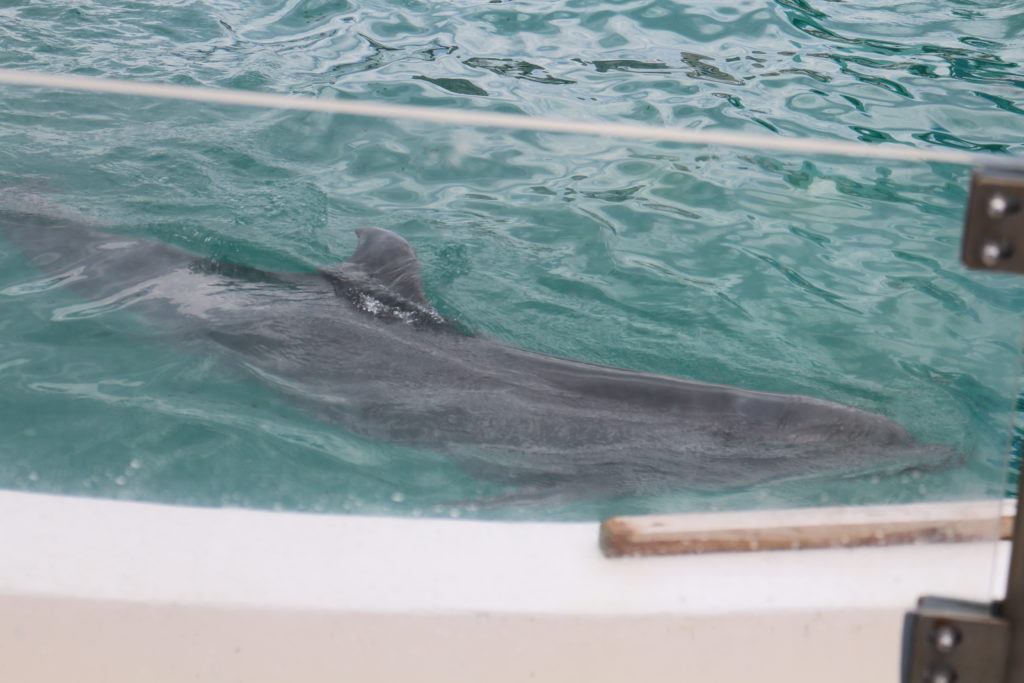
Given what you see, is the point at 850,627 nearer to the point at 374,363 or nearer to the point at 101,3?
the point at 374,363

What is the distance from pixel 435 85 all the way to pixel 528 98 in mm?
604

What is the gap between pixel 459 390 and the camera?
11.2ft

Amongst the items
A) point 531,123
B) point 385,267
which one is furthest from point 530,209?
point 531,123

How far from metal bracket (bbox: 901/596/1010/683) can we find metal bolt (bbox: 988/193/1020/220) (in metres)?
0.42

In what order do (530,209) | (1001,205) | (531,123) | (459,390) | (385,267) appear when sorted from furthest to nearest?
1. (530,209)
2. (385,267)
3. (459,390)
4. (531,123)
5. (1001,205)

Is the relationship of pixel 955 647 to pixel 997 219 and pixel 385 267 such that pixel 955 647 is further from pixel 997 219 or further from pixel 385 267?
pixel 385 267

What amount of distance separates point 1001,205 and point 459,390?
248 cm

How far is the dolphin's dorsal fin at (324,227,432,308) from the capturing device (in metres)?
3.83

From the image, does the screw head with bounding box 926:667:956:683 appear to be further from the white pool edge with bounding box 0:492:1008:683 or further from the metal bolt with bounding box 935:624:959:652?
the white pool edge with bounding box 0:492:1008:683

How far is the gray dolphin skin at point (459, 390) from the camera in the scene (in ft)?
9.91

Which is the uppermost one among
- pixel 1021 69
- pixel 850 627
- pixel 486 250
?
pixel 850 627

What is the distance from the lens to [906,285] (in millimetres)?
4086

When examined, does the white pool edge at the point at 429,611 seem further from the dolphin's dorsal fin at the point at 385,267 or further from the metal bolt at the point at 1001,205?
the dolphin's dorsal fin at the point at 385,267

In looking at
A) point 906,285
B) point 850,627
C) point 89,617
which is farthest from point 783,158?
point 89,617
